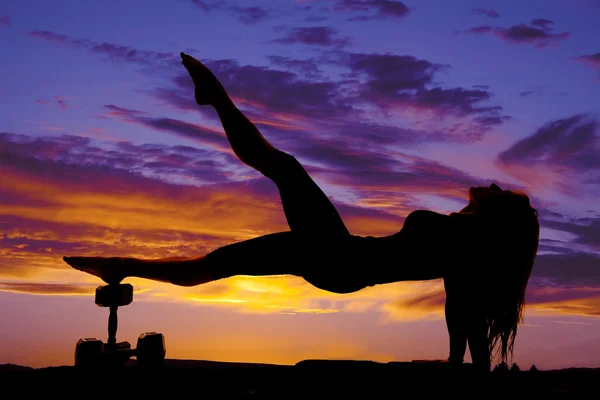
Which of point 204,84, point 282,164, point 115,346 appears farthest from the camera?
point 115,346

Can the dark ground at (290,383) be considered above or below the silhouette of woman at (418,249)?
below

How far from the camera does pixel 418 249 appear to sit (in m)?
4.57

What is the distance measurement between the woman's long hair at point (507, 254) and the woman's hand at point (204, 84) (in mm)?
2095

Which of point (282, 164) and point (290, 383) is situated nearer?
point (290, 383)

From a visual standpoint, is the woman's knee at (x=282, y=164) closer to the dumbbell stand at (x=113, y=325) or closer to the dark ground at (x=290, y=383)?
the dark ground at (x=290, y=383)

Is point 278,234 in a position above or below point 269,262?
above

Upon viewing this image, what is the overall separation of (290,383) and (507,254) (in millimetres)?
1989

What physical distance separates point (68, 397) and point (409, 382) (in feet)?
5.93

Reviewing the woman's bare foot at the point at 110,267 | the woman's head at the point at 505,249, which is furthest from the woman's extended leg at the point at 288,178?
the woman's bare foot at the point at 110,267

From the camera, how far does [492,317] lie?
15.7 ft

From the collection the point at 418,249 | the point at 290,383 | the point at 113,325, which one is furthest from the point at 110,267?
the point at 418,249

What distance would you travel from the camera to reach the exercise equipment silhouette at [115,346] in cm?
504

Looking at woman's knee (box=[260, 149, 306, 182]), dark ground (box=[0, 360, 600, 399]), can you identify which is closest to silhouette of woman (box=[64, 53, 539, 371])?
woman's knee (box=[260, 149, 306, 182])

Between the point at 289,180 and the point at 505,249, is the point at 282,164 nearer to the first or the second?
the point at 289,180
